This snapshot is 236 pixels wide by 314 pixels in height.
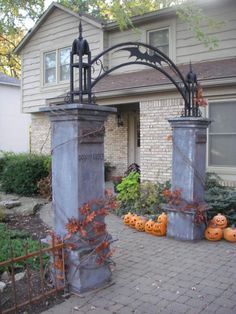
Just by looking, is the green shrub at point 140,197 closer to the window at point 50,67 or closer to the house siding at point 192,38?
the house siding at point 192,38

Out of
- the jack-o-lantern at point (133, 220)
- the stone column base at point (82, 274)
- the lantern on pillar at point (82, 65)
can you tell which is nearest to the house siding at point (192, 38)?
the jack-o-lantern at point (133, 220)

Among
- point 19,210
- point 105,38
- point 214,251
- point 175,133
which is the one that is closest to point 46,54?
point 105,38

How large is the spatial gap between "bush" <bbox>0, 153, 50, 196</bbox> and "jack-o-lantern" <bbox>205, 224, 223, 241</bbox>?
575cm

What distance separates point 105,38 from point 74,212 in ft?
33.0

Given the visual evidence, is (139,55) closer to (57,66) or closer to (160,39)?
(160,39)

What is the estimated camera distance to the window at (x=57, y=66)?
14281mm

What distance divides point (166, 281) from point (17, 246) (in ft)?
8.02

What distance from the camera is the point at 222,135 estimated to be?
30.8ft

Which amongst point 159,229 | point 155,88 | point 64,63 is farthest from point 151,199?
point 64,63

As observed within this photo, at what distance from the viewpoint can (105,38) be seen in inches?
521

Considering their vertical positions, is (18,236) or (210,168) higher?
(210,168)

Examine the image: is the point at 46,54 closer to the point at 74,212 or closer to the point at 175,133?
the point at 175,133

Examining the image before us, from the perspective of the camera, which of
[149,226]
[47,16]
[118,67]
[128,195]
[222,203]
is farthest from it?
[47,16]

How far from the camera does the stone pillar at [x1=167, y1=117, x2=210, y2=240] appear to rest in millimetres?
6574
